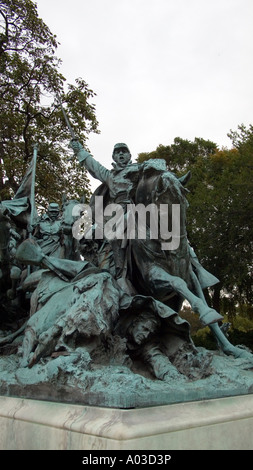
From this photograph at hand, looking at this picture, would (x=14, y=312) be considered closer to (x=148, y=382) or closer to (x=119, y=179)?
(x=119, y=179)

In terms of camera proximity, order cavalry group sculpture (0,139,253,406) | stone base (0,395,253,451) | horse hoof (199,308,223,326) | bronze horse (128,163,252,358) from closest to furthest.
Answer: stone base (0,395,253,451) → cavalry group sculpture (0,139,253,406) → horse hoof (199,308,223,326) → bronze horse (128,163,252,358)

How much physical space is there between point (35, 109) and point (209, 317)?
13520 mm

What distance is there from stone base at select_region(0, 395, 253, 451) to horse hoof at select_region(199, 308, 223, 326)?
2.27ft

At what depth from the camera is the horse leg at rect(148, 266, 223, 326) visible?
4105 mm

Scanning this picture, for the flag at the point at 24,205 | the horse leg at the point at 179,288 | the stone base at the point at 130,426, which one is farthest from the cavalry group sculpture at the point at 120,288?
the flag at the point at 24,205

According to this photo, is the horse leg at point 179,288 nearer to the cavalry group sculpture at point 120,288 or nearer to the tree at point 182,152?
the cavalry group sculpture at point 120,288

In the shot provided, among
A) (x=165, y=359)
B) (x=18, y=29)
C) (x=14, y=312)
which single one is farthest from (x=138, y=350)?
(x=18, y=29)

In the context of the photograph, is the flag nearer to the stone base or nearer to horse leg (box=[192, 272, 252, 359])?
horse leg (box=[192, 272, 252, 359])

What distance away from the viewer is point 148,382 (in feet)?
10.7

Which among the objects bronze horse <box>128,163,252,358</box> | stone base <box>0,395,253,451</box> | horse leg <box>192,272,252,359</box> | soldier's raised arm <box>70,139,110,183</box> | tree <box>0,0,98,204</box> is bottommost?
stone base <box>0,395,253,451</box>

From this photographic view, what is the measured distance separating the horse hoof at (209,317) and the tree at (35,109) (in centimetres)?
1144

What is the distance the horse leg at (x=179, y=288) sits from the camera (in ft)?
13.5

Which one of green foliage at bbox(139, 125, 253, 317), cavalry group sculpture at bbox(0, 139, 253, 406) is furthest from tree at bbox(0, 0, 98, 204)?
cavalry group sculpture at bbox(0, 139, 253, 406)

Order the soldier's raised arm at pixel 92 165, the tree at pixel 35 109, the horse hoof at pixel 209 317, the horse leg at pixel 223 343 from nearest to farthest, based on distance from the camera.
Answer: the horse hoof at pixel 209 317 → the horse leg at pixel 223 343 → the soldier's raised arm at pixel 92 165 → the tree at pixel 35 109
